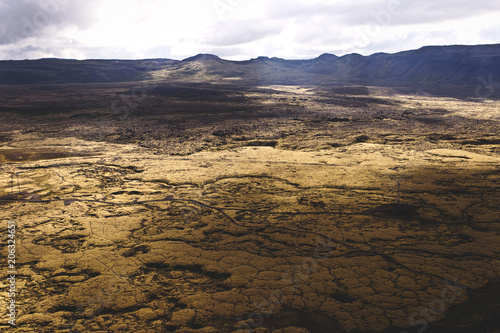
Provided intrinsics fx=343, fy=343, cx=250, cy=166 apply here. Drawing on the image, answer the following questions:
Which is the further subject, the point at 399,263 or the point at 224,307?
the point at 399,263

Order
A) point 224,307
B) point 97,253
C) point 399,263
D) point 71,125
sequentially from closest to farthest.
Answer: point 224,307
point 399,263
point 97,253
point 71,125

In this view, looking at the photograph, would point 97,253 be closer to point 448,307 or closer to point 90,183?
point 90,183

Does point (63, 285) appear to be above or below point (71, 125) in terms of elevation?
below

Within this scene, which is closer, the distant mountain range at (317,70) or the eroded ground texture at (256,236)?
the eroded ground texture at (256,236)

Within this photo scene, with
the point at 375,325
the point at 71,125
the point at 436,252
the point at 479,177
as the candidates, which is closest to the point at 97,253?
the point at 375,325

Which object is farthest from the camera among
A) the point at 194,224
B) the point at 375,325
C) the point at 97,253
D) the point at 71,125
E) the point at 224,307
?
the point at 71,125
